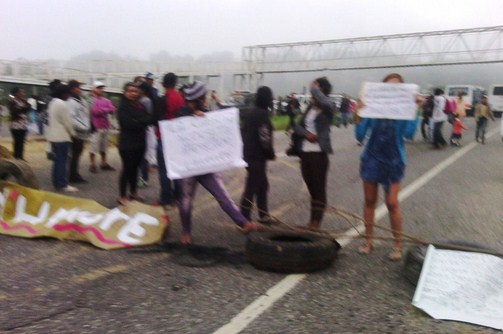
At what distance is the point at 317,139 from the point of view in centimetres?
641

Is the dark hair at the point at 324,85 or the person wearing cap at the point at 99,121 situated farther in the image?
the person wearing cap at the point at 99,121

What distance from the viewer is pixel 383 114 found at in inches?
218

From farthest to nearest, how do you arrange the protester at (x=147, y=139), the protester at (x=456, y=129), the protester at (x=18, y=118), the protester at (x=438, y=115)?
1. the protester at (x=456, y=129)
2. the protester at (x=438, y=115)
3. the protester at (x=18, y=118)
4. the protester at (x=147, y=139)

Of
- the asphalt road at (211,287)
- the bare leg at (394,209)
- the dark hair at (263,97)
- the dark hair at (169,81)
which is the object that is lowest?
the asphalt road at (211,287)

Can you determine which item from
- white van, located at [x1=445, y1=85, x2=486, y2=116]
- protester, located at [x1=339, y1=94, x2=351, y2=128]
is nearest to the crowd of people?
protester, located at [x1=339, y1=94, x2=351, y2=128]

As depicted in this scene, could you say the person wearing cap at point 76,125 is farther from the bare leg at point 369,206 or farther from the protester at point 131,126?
the bare leg at point 369,206

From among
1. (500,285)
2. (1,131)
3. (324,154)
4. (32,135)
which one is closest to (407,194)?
(324,154)

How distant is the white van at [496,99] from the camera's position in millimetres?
46250

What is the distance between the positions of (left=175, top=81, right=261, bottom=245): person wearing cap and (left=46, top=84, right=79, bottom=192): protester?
3741 millimetres

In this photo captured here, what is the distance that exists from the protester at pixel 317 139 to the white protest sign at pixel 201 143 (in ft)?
3.04

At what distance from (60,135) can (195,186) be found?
3937mm

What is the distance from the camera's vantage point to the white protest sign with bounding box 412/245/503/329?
425cm

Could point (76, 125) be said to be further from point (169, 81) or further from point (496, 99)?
point (496, 99)

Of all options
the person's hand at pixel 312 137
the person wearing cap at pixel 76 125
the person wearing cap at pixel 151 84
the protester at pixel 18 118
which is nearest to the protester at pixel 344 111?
the protester at pixel 18 118
